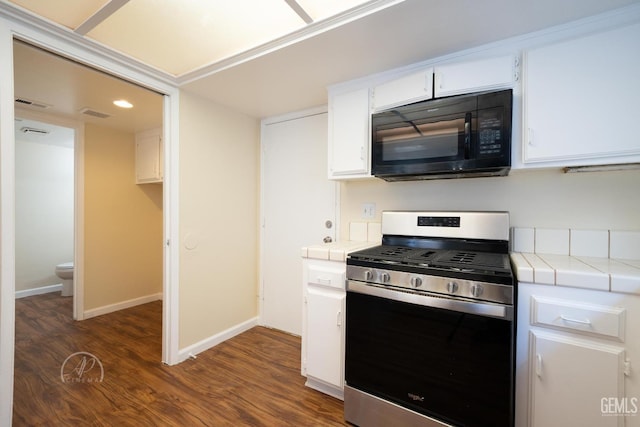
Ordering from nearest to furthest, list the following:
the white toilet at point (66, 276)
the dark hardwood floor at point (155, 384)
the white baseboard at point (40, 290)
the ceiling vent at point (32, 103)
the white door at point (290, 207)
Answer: the dark hardwood floor at point (155, 384), the ceiling vent at point (32, 103), the white door at point (290, 207), the white toilet at point (66, 276), the white baseboard at point (40, 290)

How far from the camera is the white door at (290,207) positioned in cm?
265

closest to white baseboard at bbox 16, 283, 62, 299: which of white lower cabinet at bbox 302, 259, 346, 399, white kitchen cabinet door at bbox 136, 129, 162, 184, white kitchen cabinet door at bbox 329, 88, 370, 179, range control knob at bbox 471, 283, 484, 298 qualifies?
white kitchen cabinet door at bbox 136, 129, 162, 184

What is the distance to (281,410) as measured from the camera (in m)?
1.73

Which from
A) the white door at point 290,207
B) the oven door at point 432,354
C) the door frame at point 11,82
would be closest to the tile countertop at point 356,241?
the white door at point 290,207

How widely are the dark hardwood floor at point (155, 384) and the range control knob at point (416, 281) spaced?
3.16 ft

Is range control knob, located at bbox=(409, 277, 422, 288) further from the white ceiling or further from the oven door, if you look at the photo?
the white ceiling

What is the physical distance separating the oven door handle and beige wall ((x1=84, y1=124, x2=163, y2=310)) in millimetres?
3286

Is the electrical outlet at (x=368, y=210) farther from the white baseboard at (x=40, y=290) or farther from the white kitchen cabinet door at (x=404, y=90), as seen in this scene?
the white baseboard at (x=40, y=290)

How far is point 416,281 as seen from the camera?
1.42 m

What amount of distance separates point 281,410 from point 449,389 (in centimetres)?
103

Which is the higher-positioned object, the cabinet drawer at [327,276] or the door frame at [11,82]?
the door frame at [11,82]

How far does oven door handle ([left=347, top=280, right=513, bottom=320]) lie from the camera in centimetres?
124

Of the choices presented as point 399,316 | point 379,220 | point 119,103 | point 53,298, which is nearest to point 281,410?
point 399,316

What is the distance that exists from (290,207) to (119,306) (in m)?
2.64
